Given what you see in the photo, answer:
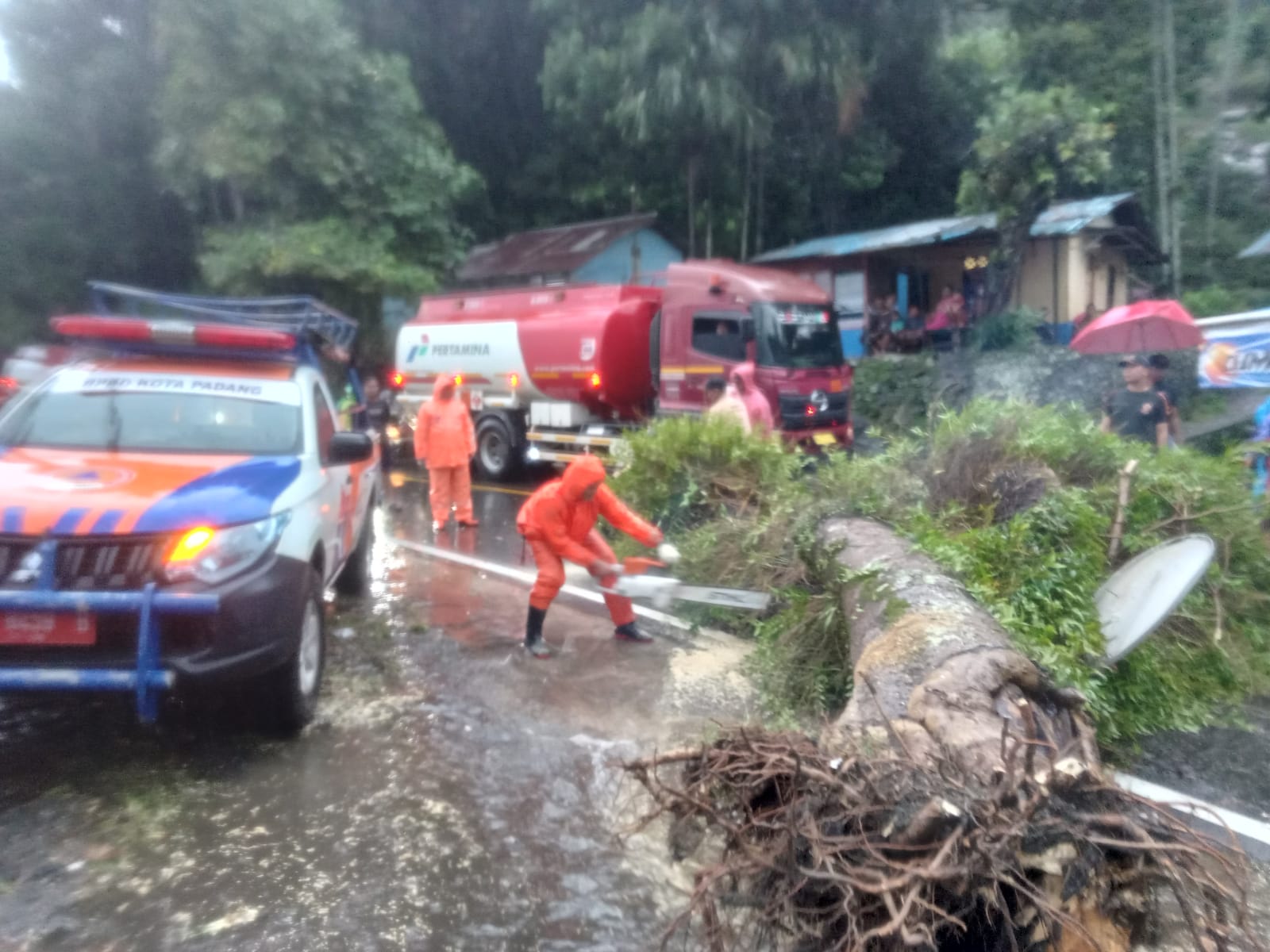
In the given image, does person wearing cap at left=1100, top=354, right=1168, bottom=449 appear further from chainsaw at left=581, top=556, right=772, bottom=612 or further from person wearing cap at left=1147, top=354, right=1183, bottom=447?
chainsaw at left=581, top=556, right=772, bottom=612

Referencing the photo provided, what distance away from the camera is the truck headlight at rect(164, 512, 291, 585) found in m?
4.35

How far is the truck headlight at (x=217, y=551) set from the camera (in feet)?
14.3

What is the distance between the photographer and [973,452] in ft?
21.9

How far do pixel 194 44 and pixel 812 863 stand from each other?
1815 centimetres

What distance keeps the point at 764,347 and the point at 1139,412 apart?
17.2 feet

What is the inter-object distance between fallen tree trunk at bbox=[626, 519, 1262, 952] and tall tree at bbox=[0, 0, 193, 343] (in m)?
21.3

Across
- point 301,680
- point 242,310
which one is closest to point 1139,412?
point 301,680

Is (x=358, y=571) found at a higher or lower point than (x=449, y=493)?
lower

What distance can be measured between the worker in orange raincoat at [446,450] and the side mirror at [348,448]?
15.5ft

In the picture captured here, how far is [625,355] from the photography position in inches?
555

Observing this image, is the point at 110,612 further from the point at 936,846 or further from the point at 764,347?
the point at 764,347

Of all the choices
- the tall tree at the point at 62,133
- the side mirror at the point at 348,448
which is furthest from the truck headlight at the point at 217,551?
the tall tree at the point at 62,133

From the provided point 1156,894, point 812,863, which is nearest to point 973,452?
point 1156,894

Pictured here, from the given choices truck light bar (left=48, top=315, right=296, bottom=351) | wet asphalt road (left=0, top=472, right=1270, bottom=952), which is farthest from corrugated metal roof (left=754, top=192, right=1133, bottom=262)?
truck light bar (left=48, top=315, right=296, bottom=351)
